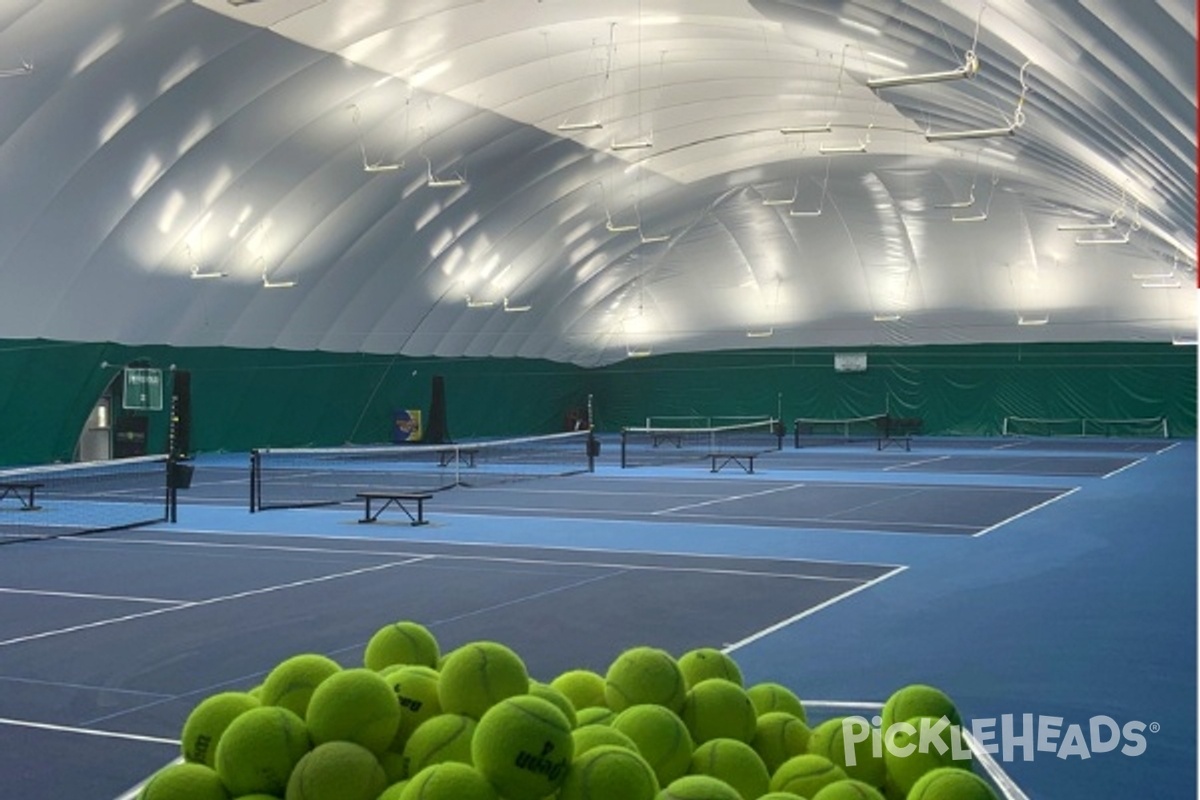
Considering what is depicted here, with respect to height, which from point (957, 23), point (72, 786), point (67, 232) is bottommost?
point (72, 786)

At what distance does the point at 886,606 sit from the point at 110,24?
626 inches

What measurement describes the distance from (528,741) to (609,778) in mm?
135

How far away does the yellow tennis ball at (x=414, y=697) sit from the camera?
2498 millimetres

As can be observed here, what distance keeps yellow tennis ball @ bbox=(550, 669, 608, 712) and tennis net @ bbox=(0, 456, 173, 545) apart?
13.4 m

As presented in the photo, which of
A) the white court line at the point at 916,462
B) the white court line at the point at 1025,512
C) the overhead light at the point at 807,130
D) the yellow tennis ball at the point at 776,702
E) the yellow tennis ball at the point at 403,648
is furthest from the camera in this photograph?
the white court line at the point at 916,462

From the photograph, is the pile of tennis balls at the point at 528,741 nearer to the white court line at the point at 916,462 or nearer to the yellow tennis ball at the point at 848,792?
the yellow tennis ball at the point at 848,792

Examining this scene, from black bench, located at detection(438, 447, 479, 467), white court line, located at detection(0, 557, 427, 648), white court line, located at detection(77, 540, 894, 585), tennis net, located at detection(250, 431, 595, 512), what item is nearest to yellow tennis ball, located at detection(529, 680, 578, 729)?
white court line, located at detection(0, 557, 427, 648)

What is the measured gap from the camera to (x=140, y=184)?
2600 cm

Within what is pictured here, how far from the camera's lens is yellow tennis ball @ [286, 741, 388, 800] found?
2.14 m

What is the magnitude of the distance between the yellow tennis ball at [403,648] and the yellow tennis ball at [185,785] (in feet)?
2.20

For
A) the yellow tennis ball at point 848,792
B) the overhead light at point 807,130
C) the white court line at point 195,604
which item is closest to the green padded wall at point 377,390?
the overhead light at point 807,130

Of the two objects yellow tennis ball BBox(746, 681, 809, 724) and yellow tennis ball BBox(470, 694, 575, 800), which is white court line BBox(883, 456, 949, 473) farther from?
yellow tennis ball BBox(470, 694, 575, 800)

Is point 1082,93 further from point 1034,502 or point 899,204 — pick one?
point 899,204

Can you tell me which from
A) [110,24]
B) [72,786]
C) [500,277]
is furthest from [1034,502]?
[500,277]
